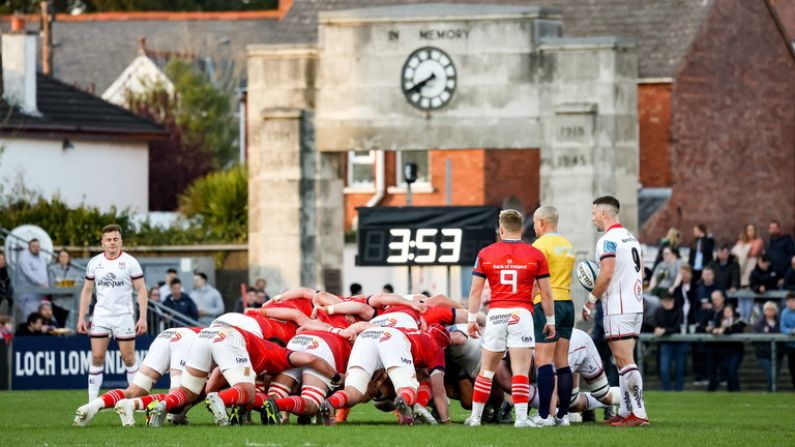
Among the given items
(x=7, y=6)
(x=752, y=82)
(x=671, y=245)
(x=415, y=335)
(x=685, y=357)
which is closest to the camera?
(x=415, y=335)

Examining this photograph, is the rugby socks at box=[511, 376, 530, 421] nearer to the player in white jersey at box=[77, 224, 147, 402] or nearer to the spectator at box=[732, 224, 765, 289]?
the player in white jersey at box=[77, 224, 147, 402]

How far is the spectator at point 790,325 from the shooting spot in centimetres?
3088

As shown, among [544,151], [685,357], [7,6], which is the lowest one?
[685,357]

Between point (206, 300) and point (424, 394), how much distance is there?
15.7 metres

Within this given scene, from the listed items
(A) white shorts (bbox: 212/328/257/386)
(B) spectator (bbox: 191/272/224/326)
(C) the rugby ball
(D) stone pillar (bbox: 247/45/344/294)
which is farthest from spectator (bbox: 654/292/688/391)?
(A) white shorts (bbox: 212/328/257/386)

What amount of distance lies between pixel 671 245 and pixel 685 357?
3387 millimetres

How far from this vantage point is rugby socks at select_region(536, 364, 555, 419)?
19156 mm

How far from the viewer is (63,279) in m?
35.1

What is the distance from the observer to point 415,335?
19.8 m

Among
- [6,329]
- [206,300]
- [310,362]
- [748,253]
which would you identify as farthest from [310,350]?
[748,253]

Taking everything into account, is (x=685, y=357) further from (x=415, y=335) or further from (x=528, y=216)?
(x=528, y=216)

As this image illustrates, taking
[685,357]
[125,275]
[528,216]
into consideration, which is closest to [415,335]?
[125,275]

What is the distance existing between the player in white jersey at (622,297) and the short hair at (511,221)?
910mm

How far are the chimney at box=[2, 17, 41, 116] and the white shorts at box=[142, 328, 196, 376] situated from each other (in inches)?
1172
